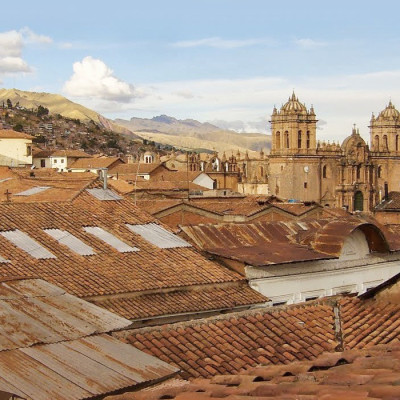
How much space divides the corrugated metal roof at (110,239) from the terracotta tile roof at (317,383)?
10.4m

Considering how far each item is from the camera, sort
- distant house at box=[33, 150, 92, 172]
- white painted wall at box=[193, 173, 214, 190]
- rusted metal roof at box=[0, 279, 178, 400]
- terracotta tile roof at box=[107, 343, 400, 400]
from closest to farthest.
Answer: terracotta tile roof at box=[107, 343, 400, 400] → rusted metal roof at box=[0, 279, 178, 400] → white painted wall at box=[193, 173, 214, 190] → distant house at box=[33, 150, 92, 172]

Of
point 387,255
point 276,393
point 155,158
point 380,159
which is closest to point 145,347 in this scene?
point 276,393

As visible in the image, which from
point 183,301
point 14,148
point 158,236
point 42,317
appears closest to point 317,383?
point 42,317

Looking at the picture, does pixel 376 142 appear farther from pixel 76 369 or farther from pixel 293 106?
pixel 76 369

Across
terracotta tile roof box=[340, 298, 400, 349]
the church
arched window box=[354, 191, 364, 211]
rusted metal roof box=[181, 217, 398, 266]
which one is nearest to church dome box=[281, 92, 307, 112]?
the church

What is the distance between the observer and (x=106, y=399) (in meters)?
7.02

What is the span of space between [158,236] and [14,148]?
59.9 m

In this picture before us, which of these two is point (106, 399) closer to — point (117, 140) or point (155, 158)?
point (155, 158)

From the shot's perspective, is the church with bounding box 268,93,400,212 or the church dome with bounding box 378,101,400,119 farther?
the church dome with bounding box 378,101,400,119

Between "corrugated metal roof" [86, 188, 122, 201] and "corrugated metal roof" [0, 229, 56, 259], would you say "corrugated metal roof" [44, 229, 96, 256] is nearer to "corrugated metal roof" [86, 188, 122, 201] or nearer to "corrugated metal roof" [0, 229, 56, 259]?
"corrugated metal roof" [0, 229, 56, 259]

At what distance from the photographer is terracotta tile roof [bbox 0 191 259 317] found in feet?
49.8

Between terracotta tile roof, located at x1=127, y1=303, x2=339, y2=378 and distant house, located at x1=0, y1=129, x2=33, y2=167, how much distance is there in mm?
63601

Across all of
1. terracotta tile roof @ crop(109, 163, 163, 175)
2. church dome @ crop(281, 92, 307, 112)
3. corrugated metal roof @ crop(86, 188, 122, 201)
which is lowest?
corrugated metal roof @ crop(86, 188, 122, 201)

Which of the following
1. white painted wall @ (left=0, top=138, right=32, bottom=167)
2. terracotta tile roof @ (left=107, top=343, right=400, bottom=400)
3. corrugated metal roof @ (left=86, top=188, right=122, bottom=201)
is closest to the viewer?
terracotta tile roof @ (left=107, top=343, right=400, bottom=400)
